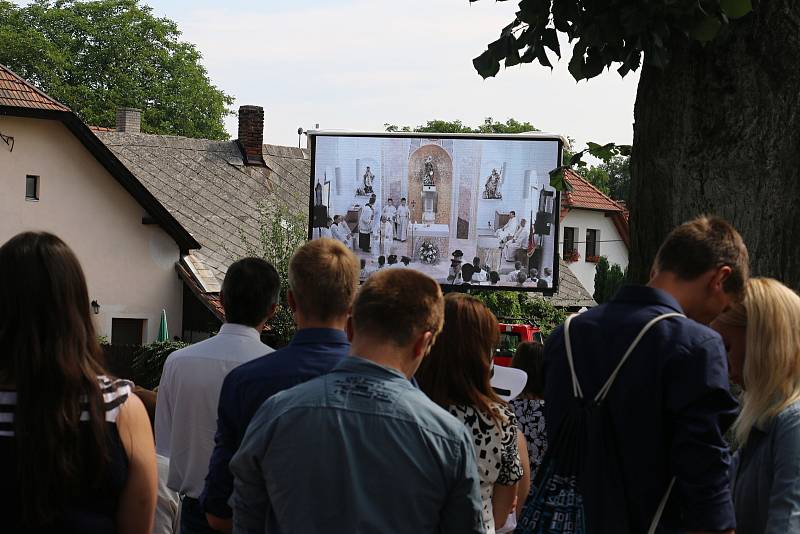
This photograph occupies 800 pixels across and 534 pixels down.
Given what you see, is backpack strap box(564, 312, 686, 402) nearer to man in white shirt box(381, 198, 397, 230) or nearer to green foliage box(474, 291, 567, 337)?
man in white shirt box(381, 198, 397, 230)

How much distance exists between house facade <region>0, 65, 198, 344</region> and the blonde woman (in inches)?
1122

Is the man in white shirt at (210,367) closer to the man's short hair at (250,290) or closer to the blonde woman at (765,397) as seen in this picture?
the man's short hair at (250,290)

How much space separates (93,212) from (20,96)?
3663mm

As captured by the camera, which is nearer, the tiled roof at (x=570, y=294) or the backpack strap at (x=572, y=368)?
the backpack strap at (x=572, y=368)

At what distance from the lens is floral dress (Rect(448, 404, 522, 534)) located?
4.41 metres

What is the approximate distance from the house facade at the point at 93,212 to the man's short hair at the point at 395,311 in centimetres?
2874

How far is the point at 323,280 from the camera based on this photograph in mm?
4246

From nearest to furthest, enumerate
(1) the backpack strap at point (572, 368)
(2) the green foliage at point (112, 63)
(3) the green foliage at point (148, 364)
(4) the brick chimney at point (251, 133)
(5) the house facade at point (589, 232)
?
1. (1) the backpack strap at point (572, 368)
2. (3) the green foliage at point (148, 364)
3. (4) the brick chimney at point (251, 133)
4. (5) the house facade at point (589, 232)
5. (2) the green foliage at point (112, 63)

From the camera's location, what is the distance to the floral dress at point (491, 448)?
4.41 metres

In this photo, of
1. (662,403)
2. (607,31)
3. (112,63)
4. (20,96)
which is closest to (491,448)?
(662,403)

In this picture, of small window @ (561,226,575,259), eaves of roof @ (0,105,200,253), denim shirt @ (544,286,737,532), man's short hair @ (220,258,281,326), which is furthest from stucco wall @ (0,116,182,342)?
denim shirt @ (544,286,737,532)

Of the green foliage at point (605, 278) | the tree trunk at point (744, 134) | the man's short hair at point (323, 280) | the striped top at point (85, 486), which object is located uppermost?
the tree trunk at point (744, 134)

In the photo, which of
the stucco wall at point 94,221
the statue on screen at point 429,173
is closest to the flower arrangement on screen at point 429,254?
the statue on screen at point 429,173

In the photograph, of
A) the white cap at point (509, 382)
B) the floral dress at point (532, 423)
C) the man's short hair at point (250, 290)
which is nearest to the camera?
the man's short hair at point (250, 290)
